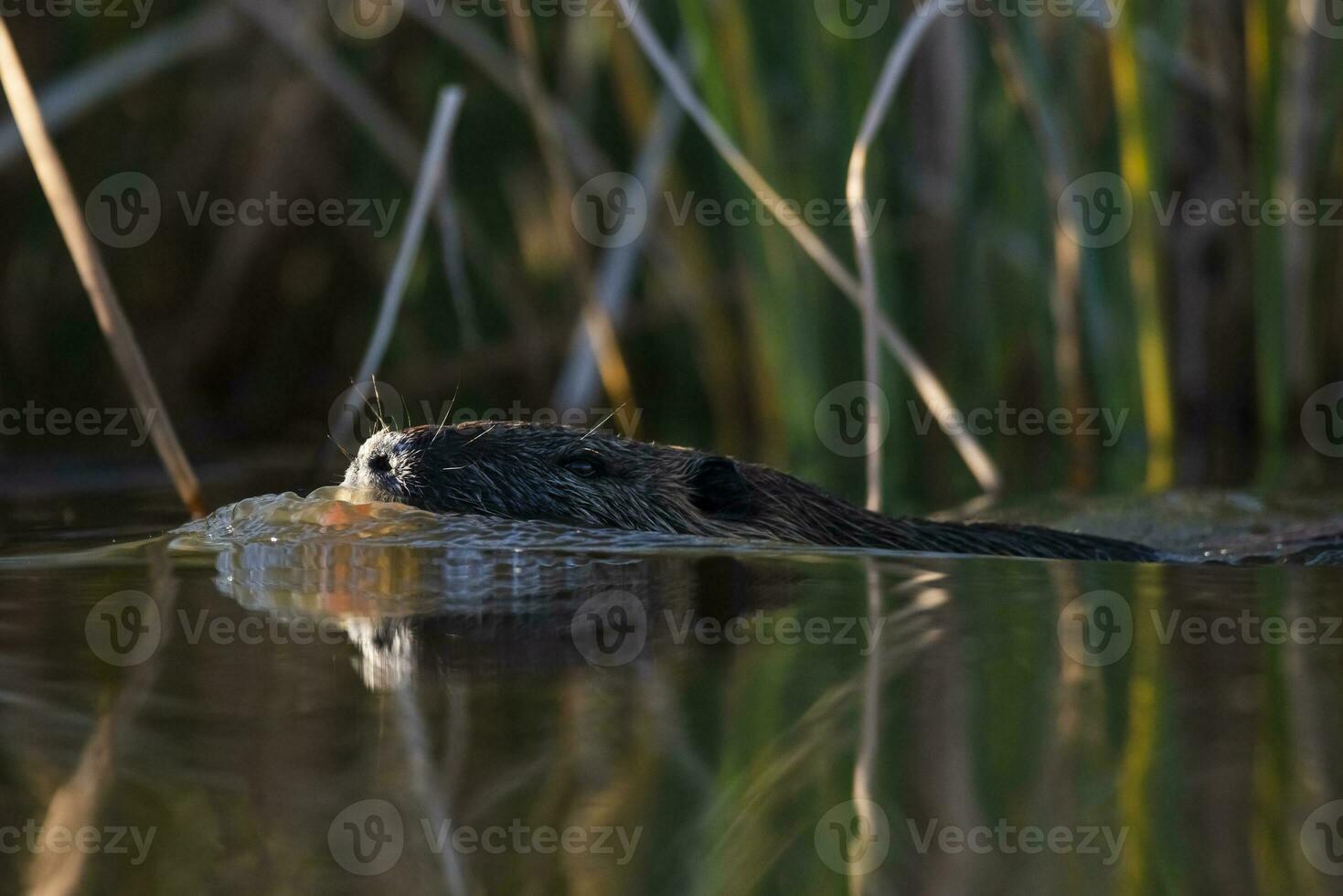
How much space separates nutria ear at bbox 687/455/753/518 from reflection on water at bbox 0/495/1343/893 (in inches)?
27.0

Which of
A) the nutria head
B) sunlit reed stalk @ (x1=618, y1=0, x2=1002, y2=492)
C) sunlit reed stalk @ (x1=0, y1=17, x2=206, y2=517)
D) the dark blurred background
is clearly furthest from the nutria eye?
the dark blurred background

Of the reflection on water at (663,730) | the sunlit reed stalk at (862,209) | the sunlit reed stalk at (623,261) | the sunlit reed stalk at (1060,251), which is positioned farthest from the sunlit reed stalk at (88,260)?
the sunlit reed stalk at (1060,251)

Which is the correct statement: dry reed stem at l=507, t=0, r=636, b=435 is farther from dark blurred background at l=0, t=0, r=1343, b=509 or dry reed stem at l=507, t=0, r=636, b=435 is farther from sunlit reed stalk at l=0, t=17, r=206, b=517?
sunlit reed stalk at l=0, t=17, r=206, b=517

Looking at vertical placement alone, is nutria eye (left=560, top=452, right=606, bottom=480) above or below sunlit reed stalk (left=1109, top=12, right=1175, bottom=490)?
below

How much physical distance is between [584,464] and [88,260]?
121 centimetres

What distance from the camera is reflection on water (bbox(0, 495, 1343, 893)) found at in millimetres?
1545

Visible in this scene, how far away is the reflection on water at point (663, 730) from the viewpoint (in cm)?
154

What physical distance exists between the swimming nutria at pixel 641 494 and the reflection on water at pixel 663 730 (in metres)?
0.38

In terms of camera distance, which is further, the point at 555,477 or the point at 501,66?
the point at 501,66

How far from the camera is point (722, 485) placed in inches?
150

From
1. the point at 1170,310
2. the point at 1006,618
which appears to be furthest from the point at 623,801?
the point at 1170,310

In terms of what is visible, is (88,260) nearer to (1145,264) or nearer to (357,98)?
(357,98)

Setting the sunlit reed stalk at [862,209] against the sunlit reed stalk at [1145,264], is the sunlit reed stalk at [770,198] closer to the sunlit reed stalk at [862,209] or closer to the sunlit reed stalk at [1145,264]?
the sunlit reed stalk at [862,209]

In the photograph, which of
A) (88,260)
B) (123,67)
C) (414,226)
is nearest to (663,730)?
(88,260)
